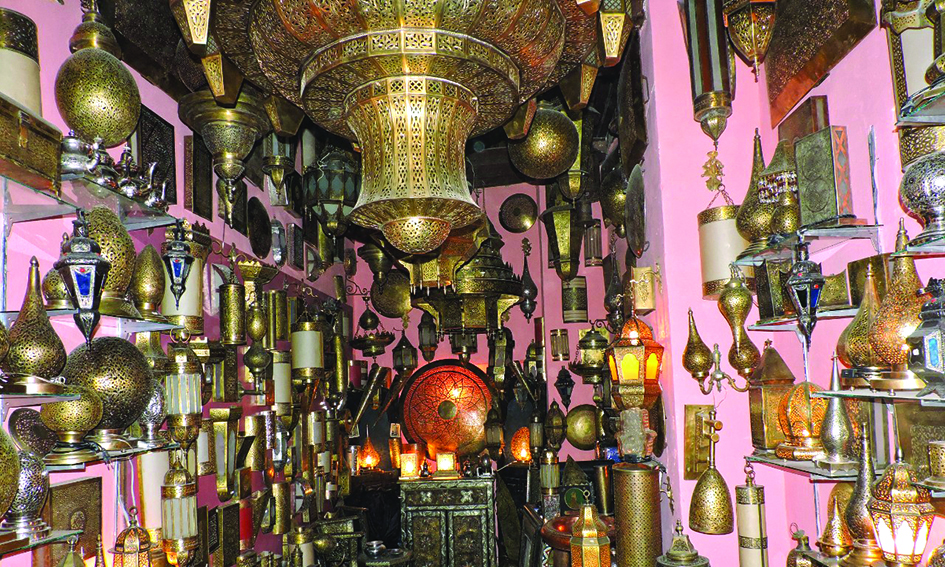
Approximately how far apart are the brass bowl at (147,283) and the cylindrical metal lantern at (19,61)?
72 cm

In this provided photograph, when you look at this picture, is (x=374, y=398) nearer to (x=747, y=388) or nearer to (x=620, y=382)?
(x=620, y=382)

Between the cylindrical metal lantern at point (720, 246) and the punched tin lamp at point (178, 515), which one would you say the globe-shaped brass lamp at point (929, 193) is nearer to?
the cylindrical metal lantern at point (720, 246)

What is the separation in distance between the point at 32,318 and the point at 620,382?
2.52m

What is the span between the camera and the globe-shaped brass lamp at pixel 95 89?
7.95 feet

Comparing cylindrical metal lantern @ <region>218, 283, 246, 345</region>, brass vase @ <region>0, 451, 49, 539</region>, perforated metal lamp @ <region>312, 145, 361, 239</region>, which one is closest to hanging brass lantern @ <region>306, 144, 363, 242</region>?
perforated metal lamp @ <region>312, 145, 361, 239</region>

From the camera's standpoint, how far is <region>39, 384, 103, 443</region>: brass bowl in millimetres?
2172

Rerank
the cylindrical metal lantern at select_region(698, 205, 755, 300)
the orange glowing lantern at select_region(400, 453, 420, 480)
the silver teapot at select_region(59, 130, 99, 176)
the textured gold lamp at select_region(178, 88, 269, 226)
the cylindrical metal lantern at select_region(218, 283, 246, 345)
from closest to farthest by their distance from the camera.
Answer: the silver teapot at select_region(59, 130, 99, 176) → the cylindrical metal lantern at select_region(698, 205, 755, 300) → the textured gold lamp at select_region(178, 88, 269, 226) → the cylindrical metal lantern at select_region(218, 283, 246, 345) → the orange glowing lantern at select_region(400, 453, 420, 480)

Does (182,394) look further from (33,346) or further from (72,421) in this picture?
(33,346)

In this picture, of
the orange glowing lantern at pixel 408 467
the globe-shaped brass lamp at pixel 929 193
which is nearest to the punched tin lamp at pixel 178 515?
the globe-shaped brass lamp at pixel 929 193

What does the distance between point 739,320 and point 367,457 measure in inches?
209

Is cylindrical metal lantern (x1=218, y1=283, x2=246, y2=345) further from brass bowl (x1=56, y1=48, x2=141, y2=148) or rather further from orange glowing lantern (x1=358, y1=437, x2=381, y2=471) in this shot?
orange glowing lantern (x1=358, y1=437, x2=381, y2=471)

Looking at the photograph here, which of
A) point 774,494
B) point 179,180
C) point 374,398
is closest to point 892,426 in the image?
point 774,494

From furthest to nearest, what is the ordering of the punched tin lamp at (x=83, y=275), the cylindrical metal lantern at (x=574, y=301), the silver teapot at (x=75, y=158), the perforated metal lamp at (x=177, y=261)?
1. the cylindrical metal lantern at (x=574, y=301)
2. the perforated metal lamp at (x=177, y=261)
3. the silver teapot at (x=75, y=158)
4. the punched tin lamp at (x=83, y=275)

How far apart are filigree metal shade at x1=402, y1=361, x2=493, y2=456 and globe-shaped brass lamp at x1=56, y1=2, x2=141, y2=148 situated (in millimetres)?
5501
